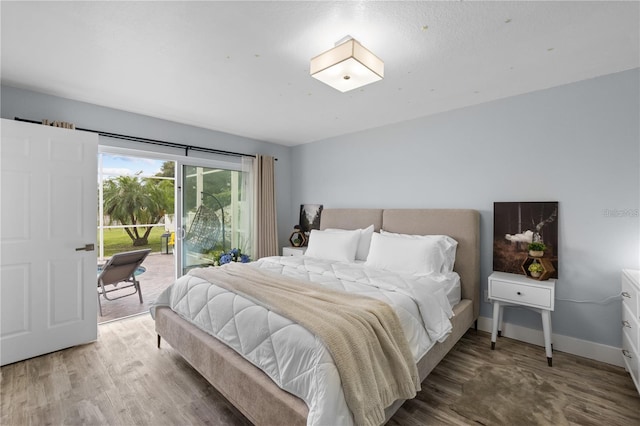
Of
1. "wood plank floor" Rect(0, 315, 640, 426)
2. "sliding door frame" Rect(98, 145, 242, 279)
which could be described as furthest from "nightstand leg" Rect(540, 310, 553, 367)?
"sliding door frame" Rect(98, 145, 242, 279)

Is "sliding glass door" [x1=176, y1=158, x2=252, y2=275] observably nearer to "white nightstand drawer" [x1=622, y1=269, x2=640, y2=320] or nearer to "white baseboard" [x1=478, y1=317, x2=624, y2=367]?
"white baseboard" [x1=478, y1=317, x2=624, y2=367]

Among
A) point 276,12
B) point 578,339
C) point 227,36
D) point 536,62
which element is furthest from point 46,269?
point 578,339

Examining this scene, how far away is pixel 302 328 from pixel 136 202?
7.14m

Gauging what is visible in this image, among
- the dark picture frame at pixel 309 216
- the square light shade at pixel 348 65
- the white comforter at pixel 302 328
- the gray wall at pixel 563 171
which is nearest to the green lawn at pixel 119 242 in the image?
the dark picture frame at pixel 309 216

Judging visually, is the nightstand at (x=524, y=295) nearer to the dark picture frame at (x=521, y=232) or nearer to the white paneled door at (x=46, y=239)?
the dark picture frame at (x=521, y=232)

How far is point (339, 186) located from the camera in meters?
4.49

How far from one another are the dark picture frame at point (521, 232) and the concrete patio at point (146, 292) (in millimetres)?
4088

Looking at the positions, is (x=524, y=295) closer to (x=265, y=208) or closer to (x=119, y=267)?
(x=265, y=208)

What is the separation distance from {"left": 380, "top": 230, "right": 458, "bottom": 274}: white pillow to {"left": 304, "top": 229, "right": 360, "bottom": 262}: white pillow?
66 centimetres

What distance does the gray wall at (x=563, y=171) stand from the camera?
2.41m

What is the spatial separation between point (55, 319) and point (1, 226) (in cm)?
93

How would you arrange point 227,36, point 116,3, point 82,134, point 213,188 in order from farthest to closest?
point 213,188 < point 82,134 < point 227,36 < point 116,3

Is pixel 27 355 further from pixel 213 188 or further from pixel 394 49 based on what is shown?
pixel 394 49

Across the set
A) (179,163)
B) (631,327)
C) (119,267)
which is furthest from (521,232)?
(119,267)
